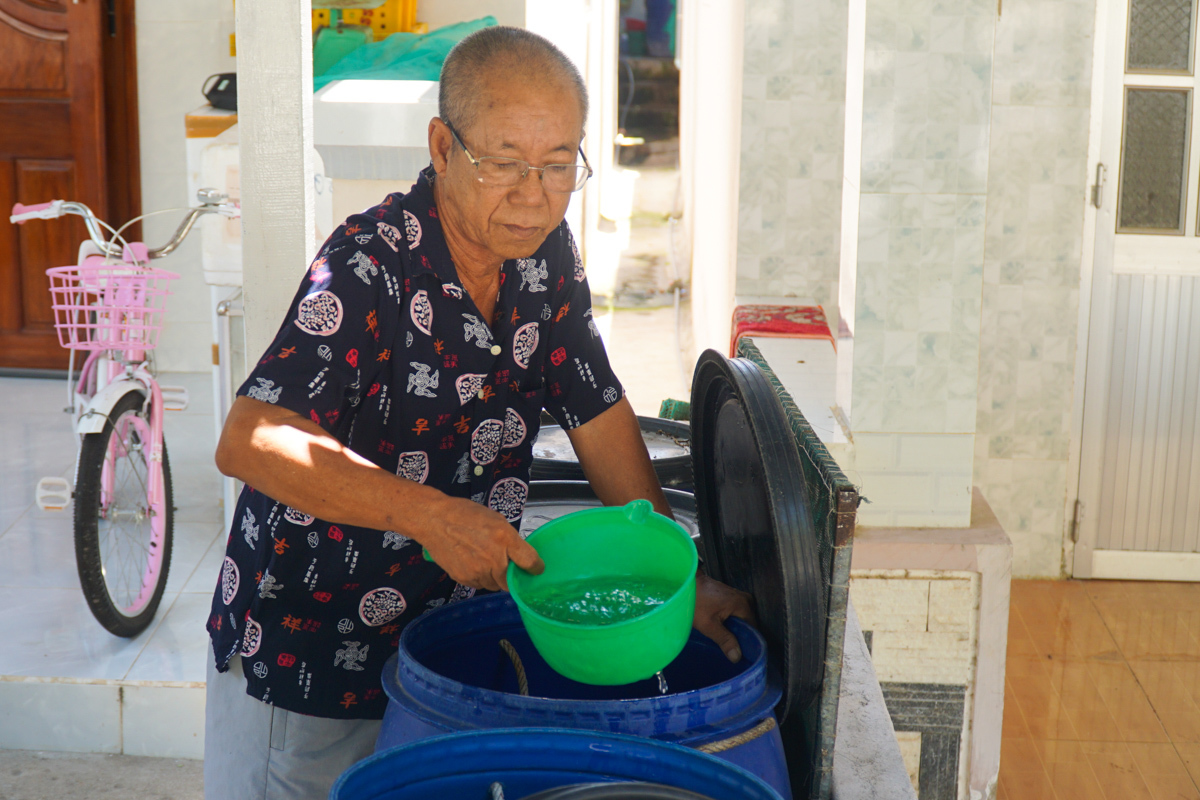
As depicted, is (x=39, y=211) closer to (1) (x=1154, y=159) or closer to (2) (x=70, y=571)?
(2) (x=70, y=571)

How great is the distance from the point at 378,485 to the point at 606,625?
299 millimetres

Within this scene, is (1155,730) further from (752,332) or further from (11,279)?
(11,279)

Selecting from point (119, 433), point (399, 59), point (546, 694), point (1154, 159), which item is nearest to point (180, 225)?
point (119, 433)

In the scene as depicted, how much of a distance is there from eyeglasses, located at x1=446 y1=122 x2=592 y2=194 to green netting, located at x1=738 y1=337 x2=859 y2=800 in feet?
1.54

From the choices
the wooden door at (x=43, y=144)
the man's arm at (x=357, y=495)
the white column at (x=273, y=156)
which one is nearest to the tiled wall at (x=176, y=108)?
the wooden door at (x=43, y=144)

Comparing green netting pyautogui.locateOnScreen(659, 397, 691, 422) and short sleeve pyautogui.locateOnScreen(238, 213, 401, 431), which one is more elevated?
short sleeve pyautogui.locateOnScreen(238, 213, 401, 431)

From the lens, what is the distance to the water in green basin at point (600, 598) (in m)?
1.29

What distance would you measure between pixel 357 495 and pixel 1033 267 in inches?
152

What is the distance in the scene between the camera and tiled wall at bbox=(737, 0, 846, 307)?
423 centimetres

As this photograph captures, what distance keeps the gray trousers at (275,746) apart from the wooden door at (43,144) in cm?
487

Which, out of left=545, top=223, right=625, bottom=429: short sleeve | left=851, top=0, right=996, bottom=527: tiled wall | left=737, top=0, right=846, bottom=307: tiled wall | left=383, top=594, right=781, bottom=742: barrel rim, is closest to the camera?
left=383, top=594, right=781, bottom=742: barrel rim

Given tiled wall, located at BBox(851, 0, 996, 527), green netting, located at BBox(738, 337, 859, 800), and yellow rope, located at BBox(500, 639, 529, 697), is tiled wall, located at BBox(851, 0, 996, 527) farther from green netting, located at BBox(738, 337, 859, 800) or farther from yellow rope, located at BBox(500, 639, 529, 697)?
yellow rope, located at BBox(500, 639, 529, 697)

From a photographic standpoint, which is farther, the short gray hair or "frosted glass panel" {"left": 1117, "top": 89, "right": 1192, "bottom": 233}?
"frosted glass panel" {"left": 1117, "top": 89, "right": 1192, "bottom": 233}

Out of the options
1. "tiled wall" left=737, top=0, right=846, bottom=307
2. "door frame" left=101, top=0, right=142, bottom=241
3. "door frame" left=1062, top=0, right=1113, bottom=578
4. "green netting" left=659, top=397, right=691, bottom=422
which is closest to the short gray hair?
"green netting" left=659, top=397, right=691, bottom=422
